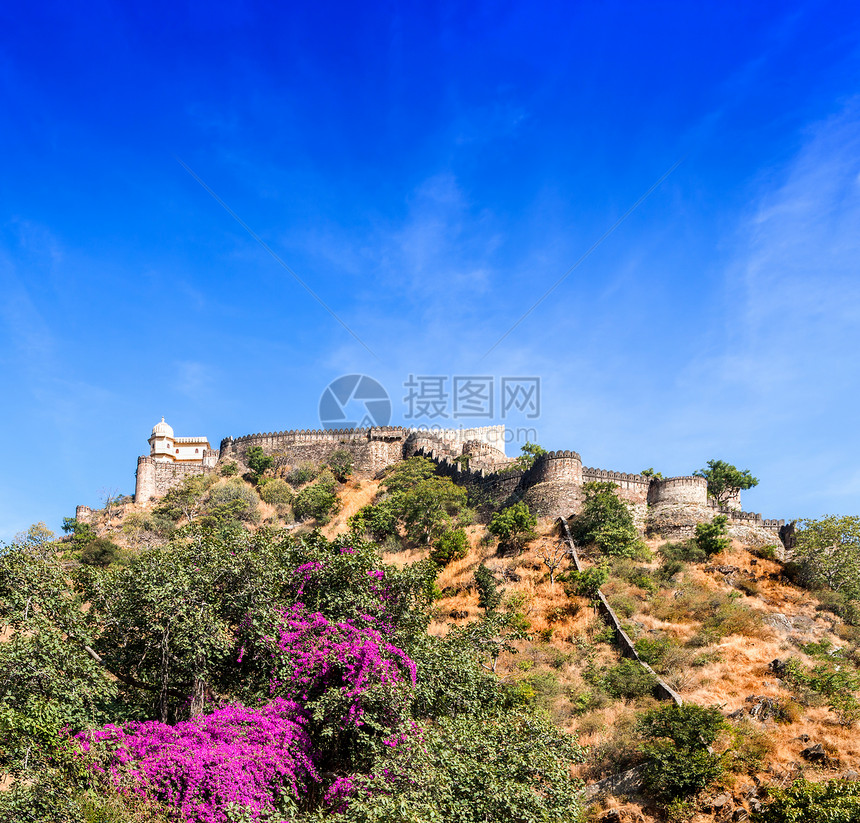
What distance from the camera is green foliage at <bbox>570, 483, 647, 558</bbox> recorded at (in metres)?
31.4

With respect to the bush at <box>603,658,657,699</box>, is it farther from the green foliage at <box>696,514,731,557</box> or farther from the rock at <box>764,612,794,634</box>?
the green foliage at <box>696,514,731,557</box>

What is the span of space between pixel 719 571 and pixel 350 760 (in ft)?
67.3

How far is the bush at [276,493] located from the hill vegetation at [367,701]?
26.0 metres

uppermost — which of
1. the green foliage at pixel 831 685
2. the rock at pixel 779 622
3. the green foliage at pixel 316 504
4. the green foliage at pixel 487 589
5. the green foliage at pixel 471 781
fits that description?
the green foliage at pixel 316 504

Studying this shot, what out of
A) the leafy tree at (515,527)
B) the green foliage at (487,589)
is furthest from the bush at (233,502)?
the green foliage at (487,589)

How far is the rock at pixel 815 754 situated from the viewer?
17000 millimetres

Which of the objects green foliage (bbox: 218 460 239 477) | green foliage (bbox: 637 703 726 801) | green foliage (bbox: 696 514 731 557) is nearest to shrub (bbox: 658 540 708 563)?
green foliage (bbox: 696 514 731 557)

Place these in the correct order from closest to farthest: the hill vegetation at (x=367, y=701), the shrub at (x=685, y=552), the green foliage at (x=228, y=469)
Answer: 1. the hill vegetation at (x=367, y=701)
2. the shrub at (x=685, y=552)
3. the green foliage at (x=228, y=469)

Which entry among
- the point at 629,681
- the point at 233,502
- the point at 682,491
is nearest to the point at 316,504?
the point at 233,502

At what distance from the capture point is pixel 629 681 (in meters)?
21.5

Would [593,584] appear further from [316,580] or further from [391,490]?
[391,490]

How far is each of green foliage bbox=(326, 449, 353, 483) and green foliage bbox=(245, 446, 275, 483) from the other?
4.44 metres

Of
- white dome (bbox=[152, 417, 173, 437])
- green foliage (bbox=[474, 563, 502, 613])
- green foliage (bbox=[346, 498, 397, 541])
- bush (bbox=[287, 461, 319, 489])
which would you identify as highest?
white dome (bbox=[152, 417, 173, 437])

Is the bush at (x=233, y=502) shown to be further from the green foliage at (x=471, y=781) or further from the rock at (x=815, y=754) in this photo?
the rock at (x=815, y=754)
